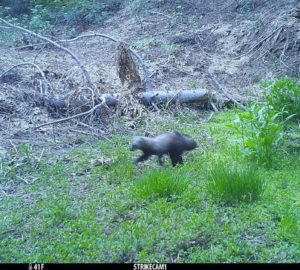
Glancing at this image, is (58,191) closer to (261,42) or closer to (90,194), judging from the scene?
(90,194)

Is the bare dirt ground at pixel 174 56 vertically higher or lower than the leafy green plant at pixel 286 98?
lower

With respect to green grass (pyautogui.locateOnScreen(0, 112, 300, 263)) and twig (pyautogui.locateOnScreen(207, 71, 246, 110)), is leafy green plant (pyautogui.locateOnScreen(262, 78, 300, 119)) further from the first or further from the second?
twig (pyautogui.locateOnScreen(207, 71, 246, 110))

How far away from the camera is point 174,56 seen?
14.3 metres

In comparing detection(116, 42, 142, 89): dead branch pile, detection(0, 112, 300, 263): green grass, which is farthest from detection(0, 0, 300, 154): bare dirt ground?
detection(0, 112, 300, 263): green grass

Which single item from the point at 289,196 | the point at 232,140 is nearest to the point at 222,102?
the point at 232,140

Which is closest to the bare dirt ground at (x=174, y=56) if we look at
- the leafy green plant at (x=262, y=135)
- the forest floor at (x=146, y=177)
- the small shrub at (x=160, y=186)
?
the forest floor at (x=146, y=177)

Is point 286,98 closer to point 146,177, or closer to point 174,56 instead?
point 146,177

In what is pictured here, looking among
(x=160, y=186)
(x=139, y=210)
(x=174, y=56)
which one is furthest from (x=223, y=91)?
(x=139, y=210)

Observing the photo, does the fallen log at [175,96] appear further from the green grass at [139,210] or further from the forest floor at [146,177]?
the green grass at [139,210]

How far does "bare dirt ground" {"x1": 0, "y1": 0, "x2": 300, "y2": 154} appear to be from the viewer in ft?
32.0

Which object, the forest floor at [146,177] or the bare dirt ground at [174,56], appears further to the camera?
the bare dirt ground at [174,56]

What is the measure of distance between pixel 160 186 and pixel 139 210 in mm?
441

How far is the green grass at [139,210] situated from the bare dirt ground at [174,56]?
137cm

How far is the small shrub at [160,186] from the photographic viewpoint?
6.40 metres
